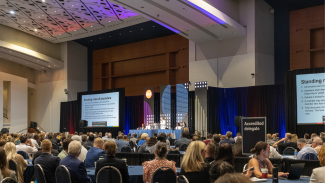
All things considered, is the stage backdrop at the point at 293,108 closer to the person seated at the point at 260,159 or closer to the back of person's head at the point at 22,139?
the person seated at the point at 260,159

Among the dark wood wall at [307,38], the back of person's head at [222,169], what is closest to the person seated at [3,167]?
the back of person's head at [222,169]

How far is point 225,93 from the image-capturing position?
625 inches

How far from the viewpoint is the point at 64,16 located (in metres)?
17.5

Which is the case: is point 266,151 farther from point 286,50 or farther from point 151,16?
point 286,50

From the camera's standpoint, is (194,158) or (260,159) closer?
(194,158)

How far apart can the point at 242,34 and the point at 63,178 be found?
12952mm

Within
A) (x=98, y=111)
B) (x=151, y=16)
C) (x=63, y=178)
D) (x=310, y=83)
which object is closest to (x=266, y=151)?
(x=63, y=178)

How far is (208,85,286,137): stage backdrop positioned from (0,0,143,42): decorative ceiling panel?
18.6 feet

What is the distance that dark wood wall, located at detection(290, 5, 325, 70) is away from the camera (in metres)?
14.4

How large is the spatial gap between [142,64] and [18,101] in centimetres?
887

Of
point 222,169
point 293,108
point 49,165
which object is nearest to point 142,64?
point 293,108

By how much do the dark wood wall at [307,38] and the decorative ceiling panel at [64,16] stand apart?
726 centimetres

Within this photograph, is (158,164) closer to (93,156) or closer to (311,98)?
Answer: (93,156)

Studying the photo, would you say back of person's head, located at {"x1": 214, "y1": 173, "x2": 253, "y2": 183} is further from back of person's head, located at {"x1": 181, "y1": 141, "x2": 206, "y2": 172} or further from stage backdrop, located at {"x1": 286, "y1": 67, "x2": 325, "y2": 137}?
stage backdrop, located at {"x1": 286, "y1": 67, "x2": 325, "y2": 137}
